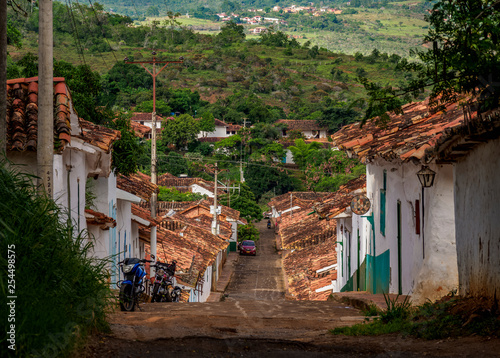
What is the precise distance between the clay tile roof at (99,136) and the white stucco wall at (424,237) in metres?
5.46

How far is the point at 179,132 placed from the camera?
87.3 metres

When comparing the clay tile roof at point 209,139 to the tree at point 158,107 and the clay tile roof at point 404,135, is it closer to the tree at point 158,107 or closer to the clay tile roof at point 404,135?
the tree at point 158,107

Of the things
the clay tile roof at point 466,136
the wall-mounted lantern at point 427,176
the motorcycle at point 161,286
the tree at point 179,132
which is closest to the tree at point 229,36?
the tree at point 179,132

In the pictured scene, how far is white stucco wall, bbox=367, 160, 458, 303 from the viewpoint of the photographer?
1049 centimetres

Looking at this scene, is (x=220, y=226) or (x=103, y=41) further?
(x=103, y=41)

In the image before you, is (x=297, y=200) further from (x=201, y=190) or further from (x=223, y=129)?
(x=223, y=129)

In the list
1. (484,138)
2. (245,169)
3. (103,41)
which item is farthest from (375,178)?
(103,41)

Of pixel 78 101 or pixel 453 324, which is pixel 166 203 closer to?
pixel 78 101

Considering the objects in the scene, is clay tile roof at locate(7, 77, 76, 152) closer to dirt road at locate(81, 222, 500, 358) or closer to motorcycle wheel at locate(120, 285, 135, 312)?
dirt road at locate(81, 222, 500, 358)

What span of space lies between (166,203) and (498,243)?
48.6m

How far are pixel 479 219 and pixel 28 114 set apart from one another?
6.39m

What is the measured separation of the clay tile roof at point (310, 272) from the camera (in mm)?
24759

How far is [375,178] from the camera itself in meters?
16.7

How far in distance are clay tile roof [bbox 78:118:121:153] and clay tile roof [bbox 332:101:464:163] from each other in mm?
4655
